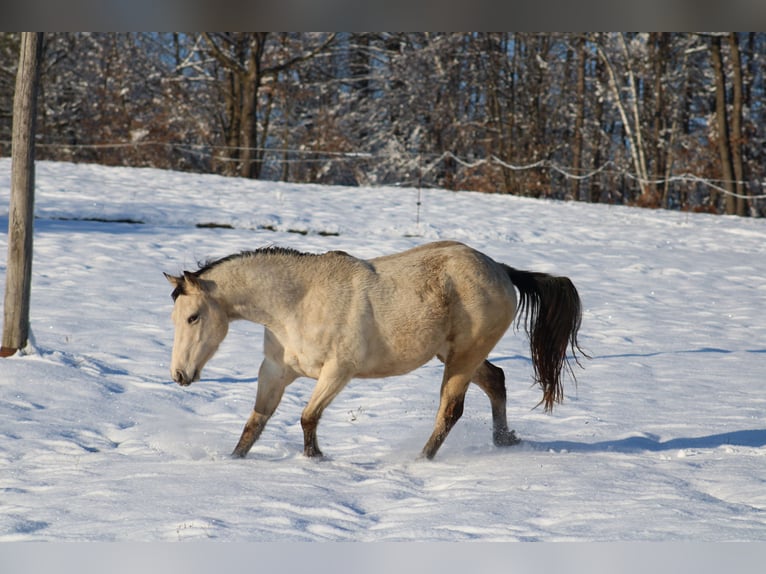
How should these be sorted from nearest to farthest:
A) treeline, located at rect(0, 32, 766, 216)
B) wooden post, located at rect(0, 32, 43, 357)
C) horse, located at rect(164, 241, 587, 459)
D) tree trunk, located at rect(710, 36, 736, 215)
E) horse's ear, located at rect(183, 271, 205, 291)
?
horse's ear, located at rect(183, 271, 205, 291) → horse, located at rect(164, 241, 587, 459) → wooden post, located at rect(0, 32, 43, 357) → tree trunk, located at rect(710, 36, 736, 215) → treeline, located at rect(0, 32, 766, 216)

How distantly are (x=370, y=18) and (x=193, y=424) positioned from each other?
442 centimetres

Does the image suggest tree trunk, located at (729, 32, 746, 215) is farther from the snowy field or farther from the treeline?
the snowy field

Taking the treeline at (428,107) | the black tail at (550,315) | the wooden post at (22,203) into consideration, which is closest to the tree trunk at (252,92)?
the treeline at (428,107)

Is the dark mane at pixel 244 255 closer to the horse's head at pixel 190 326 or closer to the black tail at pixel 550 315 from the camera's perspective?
the horse's head at pixel 190 326

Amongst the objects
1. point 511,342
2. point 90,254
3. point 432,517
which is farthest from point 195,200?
point 432,517

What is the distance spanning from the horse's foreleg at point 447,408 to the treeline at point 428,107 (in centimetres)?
2125

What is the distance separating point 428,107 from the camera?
29.8 metres

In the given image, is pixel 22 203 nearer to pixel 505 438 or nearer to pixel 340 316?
pixel 340 316

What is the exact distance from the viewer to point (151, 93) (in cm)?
3044

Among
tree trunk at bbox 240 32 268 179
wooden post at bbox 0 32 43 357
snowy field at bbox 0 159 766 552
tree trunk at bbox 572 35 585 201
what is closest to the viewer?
snowy field at bbox 0 159 766 552

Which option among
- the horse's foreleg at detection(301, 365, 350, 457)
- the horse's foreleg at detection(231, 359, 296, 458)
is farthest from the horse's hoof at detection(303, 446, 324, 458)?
the horse's foreleg at detection(231, 359, 296, 458)

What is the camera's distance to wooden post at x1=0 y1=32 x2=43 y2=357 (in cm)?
866

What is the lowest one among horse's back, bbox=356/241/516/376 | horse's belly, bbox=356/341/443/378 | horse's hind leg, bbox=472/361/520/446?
horse's hind leg, bbox=472/361/520/446

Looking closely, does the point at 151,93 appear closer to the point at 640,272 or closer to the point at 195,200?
the point at 195,200
